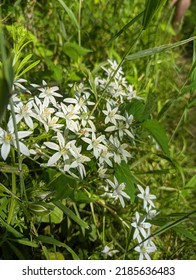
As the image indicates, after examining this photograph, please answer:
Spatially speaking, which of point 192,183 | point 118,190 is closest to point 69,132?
point 118,190

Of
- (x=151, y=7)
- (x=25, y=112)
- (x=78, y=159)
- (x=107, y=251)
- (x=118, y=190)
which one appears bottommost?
(x=107, y=251)

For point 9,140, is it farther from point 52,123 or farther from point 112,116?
point 112,116

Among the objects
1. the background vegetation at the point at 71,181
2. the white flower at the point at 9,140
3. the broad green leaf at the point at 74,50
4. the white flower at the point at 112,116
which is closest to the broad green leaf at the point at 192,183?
the background vegetation at the point at 71,181

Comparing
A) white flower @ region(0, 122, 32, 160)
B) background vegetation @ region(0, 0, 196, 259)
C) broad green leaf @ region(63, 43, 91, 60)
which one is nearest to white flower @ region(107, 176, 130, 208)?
background vegetation @ region(0, 0, 196, 259)

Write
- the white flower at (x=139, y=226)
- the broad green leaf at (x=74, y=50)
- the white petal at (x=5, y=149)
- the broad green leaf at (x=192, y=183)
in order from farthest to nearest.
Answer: the broad green leaf at (x=74, y=50)
the broad green leaf at (x=192, y=183)
the white flower at (x=139, y=226)
the white petal at (x=5, y=149)

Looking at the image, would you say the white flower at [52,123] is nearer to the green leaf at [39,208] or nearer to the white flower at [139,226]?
the green leaf at [39,208]

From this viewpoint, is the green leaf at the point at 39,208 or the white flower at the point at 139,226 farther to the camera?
the white flower at the point at 139,226

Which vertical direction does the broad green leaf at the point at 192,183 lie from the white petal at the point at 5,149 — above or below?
below
